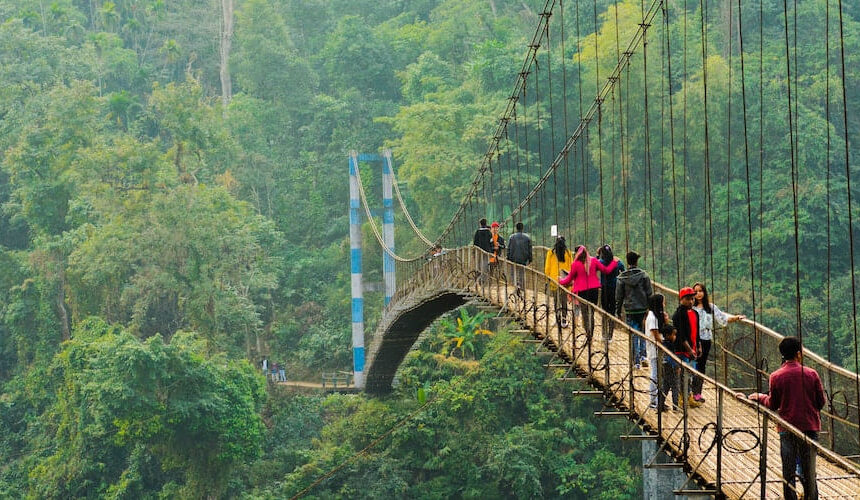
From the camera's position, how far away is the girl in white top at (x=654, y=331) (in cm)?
731

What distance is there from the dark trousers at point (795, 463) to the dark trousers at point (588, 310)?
317 centimetres

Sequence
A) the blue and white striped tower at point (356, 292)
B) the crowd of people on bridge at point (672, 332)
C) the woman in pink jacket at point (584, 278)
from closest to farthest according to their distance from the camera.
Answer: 1. the crowd of people on bridge at point (672, 332)
2. the woman in pink jacket at point (584, 278)
3. the blue and white striped tower at point (356, 292)

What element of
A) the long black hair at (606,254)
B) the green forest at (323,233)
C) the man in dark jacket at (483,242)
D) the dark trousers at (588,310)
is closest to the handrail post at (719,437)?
the dark trousers at (588,310)

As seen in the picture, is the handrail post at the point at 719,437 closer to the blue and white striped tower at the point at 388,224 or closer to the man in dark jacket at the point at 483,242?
the man in dark jacket at the point at 483,242

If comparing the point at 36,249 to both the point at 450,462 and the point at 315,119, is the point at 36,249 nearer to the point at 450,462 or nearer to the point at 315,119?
the point at 315,119

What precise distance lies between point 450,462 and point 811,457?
1581 cm

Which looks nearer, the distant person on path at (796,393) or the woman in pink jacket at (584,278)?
the distant person on path at (796,393)

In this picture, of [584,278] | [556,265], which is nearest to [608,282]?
[584,278]

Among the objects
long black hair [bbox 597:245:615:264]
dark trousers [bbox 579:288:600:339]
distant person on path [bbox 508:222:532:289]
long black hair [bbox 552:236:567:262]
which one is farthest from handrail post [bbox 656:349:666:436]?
distant person on path [bbox 508:222:532:289]

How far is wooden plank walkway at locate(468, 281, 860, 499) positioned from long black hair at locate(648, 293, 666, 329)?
35 centimetres

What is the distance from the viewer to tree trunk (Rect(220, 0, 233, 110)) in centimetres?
3553

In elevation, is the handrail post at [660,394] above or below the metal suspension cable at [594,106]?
below

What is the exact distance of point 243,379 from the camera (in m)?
22.0

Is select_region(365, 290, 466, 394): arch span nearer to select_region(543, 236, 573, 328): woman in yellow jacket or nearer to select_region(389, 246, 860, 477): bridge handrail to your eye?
select_region(389, 246, 860, 477): bridge handrail
